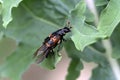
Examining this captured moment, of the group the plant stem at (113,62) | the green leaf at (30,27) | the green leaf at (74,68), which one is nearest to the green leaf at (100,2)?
the green leaf at (30,27)

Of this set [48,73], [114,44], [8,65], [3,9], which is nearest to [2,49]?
[48,73]

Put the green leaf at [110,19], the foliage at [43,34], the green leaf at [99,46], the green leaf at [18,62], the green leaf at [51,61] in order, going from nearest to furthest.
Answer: the green leaf at [110,19], the green leaf at [51,61], the foliage at [43,34], the green leaf at [18,62], the green leaf at [99,46]

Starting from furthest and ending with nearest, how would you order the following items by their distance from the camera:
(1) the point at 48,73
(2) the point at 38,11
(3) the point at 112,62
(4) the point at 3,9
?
(1) the point at 48,73, (3) the point at 112,62, (2) the point at 38,11, (4) the point at 3,9

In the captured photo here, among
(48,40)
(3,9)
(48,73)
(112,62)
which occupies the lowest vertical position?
(112,62)

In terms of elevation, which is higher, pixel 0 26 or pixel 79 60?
pixel 0 26

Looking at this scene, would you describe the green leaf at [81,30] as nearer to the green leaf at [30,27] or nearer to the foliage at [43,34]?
the foliage at [43,34]

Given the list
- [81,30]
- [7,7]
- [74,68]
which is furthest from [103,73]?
[7,7]

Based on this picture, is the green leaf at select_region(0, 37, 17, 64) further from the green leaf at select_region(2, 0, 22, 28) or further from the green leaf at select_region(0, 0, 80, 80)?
the green leaf at select_region(2, 0, 22, 28)

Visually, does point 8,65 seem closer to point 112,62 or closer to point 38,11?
point 38,11
